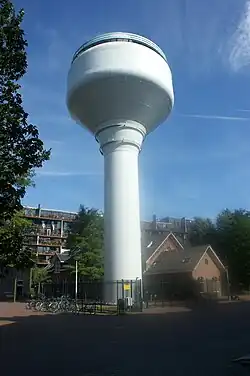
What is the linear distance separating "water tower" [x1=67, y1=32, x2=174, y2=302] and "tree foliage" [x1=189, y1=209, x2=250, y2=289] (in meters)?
13.8

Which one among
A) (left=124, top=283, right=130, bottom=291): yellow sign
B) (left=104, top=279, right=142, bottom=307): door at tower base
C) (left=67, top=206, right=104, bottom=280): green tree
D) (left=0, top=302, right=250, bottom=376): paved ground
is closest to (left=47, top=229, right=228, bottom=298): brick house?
(left=67, top=206, right=104, bottom=280): green tree

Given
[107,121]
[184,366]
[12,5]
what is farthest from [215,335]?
[107,121]

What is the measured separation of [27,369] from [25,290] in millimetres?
58880

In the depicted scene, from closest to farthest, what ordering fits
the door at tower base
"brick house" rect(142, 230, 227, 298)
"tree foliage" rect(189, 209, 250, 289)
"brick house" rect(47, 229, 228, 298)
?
the door at tower base, "brick house" rect(142, 230, 227, 298), "brick house" rect(47, 229, 228, 298), "tree foliage" rect(189, 209, 250, 289)

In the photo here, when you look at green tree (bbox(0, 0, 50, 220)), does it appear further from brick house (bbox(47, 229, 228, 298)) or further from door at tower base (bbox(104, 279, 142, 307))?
brick house (bbox(47, 229, 228, 298))

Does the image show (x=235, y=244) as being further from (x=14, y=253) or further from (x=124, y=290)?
(x=14, y=253)

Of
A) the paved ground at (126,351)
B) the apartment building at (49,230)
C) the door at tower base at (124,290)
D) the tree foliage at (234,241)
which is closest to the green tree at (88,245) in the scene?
the door at tower base at (124,290)

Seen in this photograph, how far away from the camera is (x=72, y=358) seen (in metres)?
10.1

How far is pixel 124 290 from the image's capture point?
3105cm

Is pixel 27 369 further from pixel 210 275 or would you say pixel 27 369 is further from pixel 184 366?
pixel 210 275

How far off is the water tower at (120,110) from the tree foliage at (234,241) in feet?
45.4

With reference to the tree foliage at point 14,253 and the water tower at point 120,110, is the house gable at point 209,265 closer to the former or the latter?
the water tower at point 120,110

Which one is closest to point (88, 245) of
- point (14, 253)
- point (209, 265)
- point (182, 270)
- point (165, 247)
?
point (182, 270)

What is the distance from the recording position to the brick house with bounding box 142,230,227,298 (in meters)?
41.7
